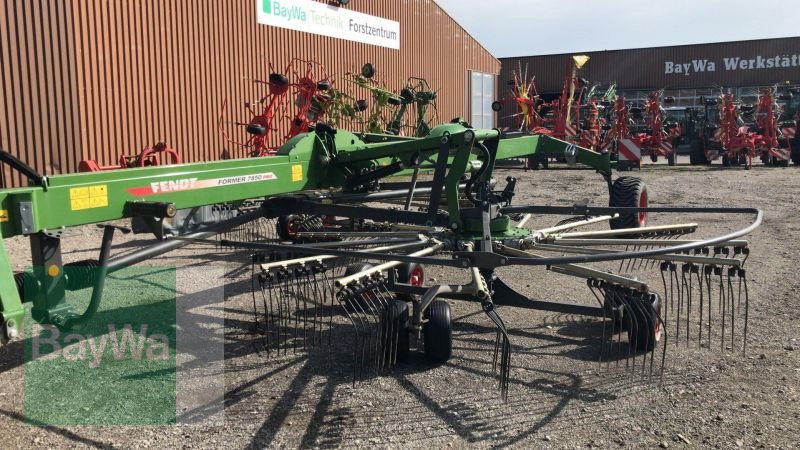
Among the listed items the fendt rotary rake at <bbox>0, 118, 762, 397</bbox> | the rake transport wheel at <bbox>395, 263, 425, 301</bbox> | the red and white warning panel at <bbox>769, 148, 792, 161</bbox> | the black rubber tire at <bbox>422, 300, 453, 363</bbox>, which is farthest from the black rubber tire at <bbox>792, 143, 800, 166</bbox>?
the black rubber tire at <bbox>422, 300, 453, 363</bbox>

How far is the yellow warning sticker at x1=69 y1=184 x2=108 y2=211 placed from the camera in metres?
2.88

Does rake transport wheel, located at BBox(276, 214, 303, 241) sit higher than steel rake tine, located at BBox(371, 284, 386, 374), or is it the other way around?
rake transport wheel, located at BBox(276, 214, 303, 241)

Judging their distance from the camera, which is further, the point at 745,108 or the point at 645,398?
the point at 745,108

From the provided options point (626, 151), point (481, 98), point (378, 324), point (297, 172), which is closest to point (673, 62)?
point (481, 98)

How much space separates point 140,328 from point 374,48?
1110 cm

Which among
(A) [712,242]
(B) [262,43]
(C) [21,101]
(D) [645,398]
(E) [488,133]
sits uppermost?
(B) [262,43]

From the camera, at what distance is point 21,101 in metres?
8.66

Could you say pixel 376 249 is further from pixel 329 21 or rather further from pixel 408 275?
pixel 329 21

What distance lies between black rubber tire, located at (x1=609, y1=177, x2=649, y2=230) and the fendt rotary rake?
86 centimetres

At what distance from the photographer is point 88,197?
115 inches

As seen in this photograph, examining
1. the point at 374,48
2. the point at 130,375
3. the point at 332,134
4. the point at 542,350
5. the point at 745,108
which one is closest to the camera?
the point at 130,375

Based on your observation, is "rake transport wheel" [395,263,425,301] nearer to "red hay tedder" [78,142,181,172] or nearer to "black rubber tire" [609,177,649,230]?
"black rubber tire" [609,177,649,230]

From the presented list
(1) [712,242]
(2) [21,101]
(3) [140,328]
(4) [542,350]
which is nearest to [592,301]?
(4) [542,350]

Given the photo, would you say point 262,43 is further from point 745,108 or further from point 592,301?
point 745,108
